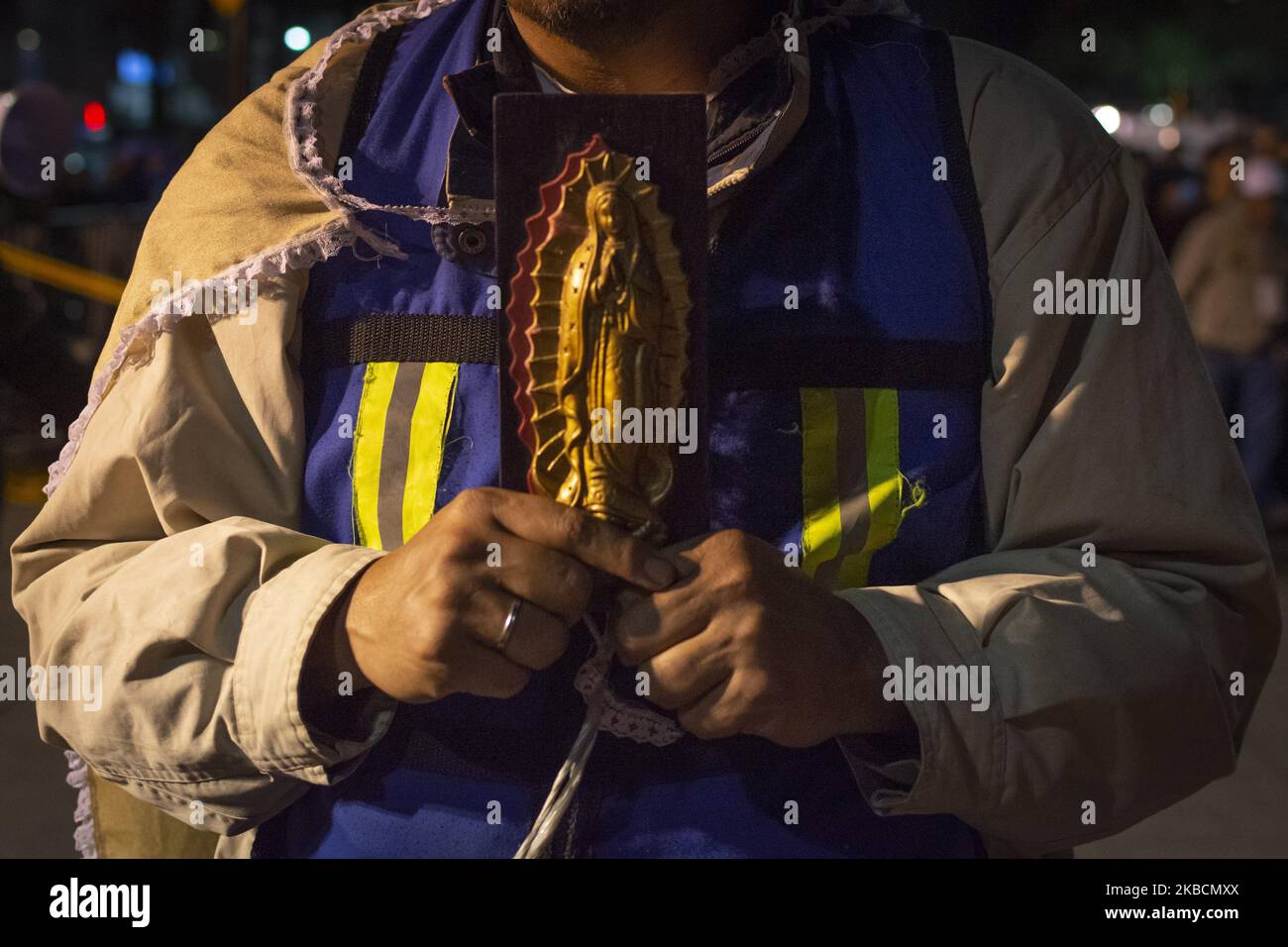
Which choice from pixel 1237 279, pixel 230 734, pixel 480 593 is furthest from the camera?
pixel 1237 279

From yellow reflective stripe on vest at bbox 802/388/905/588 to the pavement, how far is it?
1.99 m

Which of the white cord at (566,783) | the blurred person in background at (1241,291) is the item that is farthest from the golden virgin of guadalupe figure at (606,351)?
the blurred person in background at (1241,291)

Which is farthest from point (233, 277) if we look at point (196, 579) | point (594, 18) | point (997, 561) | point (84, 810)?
point (997, 561)

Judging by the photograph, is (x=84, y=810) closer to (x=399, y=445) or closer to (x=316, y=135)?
(x=399, y=445)

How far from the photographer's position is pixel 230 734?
1.46 metres

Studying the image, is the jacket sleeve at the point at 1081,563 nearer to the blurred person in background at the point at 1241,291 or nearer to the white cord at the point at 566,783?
the white cord at the point at 566,783

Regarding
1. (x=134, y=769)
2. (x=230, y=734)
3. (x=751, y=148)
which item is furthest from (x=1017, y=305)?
(x=134, y=769)

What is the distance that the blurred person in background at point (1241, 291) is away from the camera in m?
6.19

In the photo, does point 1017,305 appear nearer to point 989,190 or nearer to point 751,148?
point 989,190

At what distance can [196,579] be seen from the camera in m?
1.47

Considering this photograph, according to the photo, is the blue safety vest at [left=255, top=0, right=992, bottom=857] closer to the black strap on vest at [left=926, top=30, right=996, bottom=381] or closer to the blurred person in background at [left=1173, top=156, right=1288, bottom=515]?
the black strap on vest at [left=926, top=30, right=996, bottom=381]

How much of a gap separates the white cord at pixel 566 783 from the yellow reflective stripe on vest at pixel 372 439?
10.7 inches

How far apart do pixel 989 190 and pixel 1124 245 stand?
5.6 inches

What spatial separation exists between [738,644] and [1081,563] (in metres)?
0.38
